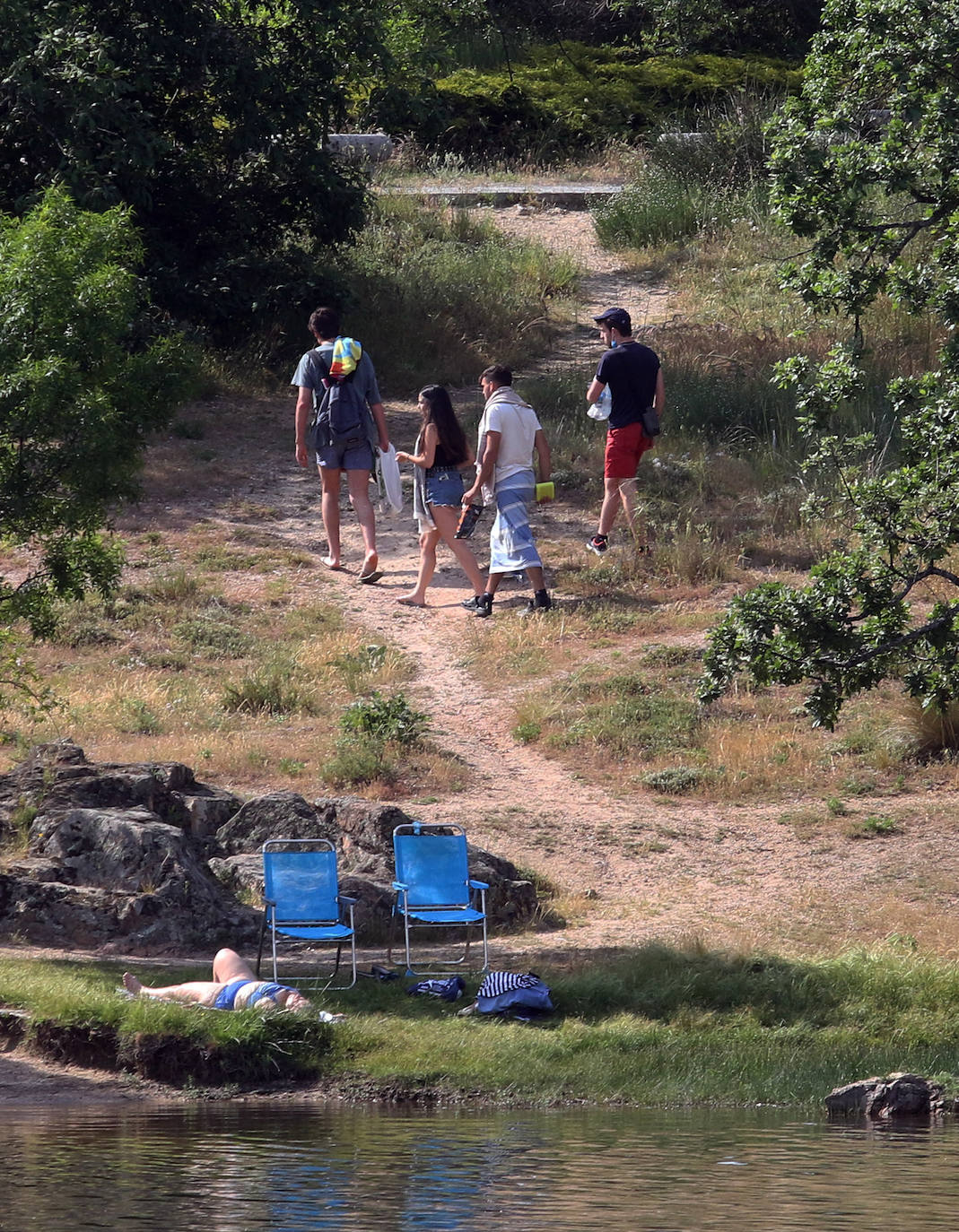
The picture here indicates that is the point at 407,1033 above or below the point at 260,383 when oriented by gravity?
below

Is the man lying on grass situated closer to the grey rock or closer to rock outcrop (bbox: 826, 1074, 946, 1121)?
the grey rock

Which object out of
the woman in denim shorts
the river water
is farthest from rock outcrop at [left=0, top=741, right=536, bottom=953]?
the woman in denim shorts

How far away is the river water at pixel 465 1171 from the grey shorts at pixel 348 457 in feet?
26.2

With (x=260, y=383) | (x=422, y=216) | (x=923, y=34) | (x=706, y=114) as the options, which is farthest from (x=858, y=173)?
(x=706, y=114)

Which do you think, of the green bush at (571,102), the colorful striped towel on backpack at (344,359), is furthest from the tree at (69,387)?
the green bush at (571,102)

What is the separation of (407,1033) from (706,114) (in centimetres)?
2510

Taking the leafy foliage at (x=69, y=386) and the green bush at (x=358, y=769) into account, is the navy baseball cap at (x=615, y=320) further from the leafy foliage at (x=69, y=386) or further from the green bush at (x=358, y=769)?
the leafy foliage at (x=69, y=386)

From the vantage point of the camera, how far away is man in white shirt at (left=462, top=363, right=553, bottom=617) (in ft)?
48.2

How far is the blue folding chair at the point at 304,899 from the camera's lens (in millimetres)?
9742

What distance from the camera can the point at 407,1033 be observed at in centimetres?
885

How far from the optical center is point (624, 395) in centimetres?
1540

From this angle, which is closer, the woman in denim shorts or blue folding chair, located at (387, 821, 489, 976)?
blue folding chair, located at (387, 821, 489, 976)

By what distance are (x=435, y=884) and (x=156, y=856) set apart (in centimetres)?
176

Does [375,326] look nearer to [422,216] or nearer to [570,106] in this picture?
[422,216]
